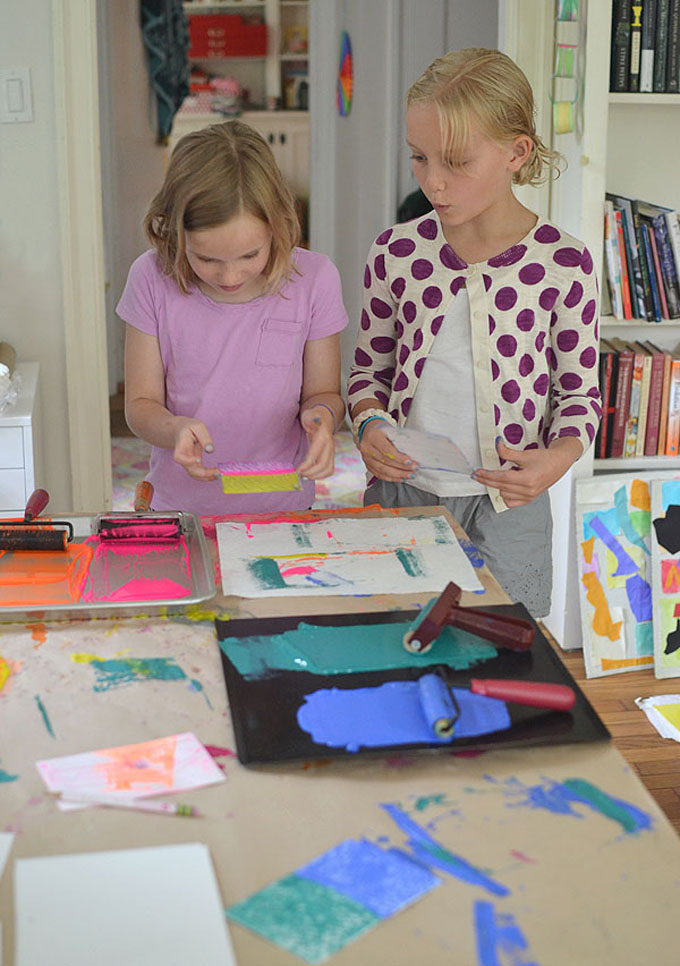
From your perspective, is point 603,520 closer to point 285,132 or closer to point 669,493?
point 669,493

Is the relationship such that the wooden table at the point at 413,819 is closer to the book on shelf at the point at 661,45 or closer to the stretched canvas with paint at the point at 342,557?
the stretched canvas with paint at the point at 342,557

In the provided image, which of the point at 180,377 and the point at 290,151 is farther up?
the point at 290,151

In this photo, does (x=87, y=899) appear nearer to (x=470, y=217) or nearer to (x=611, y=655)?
(x=470, y=217)

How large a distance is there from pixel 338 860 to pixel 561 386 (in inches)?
39.8

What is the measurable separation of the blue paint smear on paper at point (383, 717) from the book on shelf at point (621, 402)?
181 cm

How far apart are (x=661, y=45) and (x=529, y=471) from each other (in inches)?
59.2

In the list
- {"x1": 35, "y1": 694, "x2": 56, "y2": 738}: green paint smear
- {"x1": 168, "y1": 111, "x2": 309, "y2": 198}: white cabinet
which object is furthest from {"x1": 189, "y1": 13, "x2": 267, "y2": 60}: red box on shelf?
{"x1": 35, "y1": 694, "x2": 56, "y2": 738}: green paint smear

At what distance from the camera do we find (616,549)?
8.49 feet

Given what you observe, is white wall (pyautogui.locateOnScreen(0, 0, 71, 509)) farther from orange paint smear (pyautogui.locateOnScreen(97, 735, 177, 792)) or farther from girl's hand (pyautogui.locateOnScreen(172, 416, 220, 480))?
orange paint smear (pyautogui.locateOnScreen(97, 735, 177, 792))

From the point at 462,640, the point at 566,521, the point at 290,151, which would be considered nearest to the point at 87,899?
the point at 462,640

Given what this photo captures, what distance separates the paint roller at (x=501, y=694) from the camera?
2.99 ft

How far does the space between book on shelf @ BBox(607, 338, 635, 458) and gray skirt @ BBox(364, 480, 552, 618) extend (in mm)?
1005

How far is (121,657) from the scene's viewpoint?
1.03 metres

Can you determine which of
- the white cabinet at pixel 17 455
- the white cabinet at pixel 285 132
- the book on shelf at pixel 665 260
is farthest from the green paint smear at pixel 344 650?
the white cabinet at pixel 285 132
